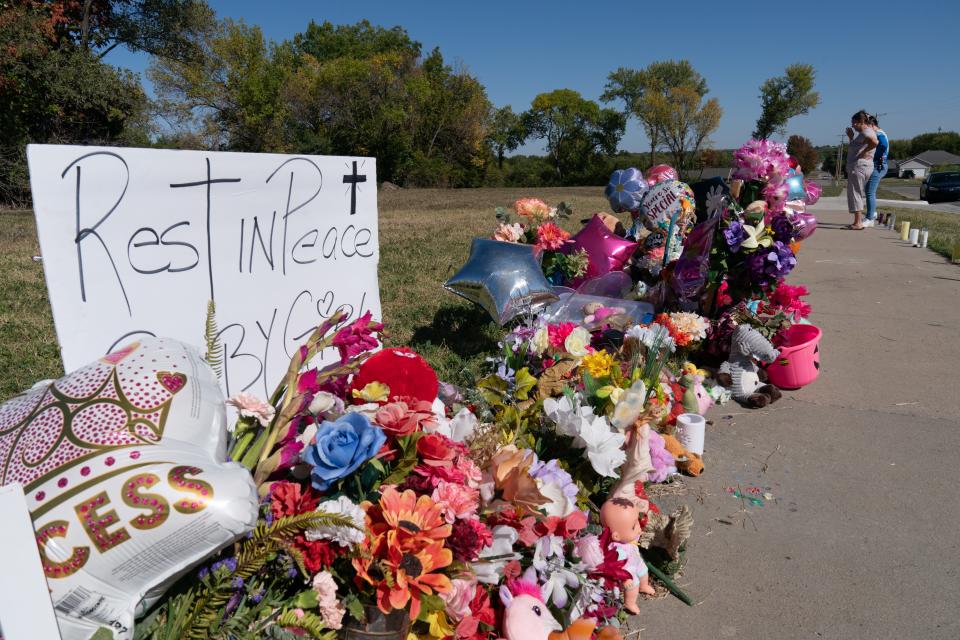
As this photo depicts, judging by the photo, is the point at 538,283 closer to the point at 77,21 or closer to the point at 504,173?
the point at 77,21

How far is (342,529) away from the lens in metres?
1.37

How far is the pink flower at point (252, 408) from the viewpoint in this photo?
4.84ft

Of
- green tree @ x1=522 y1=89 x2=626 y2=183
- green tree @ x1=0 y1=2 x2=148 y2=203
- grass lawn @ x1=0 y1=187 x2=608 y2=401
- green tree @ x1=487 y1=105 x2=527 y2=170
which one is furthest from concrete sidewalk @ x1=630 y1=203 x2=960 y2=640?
green tree @ x1=522 y1=89 x2=626 y2=183

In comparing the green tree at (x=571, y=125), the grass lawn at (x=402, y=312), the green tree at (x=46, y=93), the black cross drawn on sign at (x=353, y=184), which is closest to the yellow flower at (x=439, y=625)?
the grass lawn at (x=402, y=312)

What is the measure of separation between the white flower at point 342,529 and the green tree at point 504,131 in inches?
1539

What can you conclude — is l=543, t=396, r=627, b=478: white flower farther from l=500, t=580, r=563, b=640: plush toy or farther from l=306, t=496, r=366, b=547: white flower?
l=306, t=496, r=366, b=547: white flower

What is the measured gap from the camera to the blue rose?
142cm

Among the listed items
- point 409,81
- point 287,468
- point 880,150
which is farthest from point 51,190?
point 409,81

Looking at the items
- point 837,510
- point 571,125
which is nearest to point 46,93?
point 837,510

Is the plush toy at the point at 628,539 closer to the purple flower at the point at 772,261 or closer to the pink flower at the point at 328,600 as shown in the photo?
the pink flower at the point at 328,600

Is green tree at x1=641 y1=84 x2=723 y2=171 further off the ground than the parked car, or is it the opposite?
green tree at x1=641 y1=84 x2=723 y2=171

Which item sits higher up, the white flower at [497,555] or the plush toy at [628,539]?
the white flower at [497,555]

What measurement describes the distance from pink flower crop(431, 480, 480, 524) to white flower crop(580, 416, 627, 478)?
64 centimetres

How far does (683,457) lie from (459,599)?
1.55 meters
